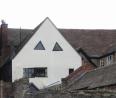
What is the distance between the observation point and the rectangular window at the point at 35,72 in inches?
1998

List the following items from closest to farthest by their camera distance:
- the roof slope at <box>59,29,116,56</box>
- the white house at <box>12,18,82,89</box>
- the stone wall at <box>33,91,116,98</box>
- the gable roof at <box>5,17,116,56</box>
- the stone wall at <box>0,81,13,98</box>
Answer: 1. the stone wall at <box>33,91,116,98</box>
2. the stone wall at <box>0,81,13,98</box>
3. the white house at <box>12,18,82,89</box>
4. the gable roof at <box>5,17,116,56</box>
5. the roof slope at <box>59,29,116,56</box>

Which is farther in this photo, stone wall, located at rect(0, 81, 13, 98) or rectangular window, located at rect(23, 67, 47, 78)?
rectangular window, located at rect(23, 67, 47, 78)

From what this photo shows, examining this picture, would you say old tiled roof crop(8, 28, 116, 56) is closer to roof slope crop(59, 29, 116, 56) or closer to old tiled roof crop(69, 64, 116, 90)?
roof slope crop(59, 29, 116, 56)

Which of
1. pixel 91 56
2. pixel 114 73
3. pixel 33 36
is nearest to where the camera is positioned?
pixel 114 73

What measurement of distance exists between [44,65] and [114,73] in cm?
2070

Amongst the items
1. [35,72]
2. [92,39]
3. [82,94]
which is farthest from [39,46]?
[82,94]

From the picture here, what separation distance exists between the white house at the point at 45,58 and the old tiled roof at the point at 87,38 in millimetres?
4569

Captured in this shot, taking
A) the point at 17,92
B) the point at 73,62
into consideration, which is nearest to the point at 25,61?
the point at 73,62

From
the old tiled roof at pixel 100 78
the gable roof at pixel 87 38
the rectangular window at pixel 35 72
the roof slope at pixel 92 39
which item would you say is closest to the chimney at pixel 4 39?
the gable roof at pixel 87 38

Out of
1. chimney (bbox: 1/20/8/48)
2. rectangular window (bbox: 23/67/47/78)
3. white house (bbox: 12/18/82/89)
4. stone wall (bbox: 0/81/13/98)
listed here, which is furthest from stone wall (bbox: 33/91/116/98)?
chimney (bbox: 1/20/8/48)

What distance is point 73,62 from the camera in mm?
52188

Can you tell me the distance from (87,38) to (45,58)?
9.94 meters

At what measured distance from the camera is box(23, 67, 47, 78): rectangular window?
1998 inches

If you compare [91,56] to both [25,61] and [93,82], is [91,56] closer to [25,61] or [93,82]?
[25,61]
